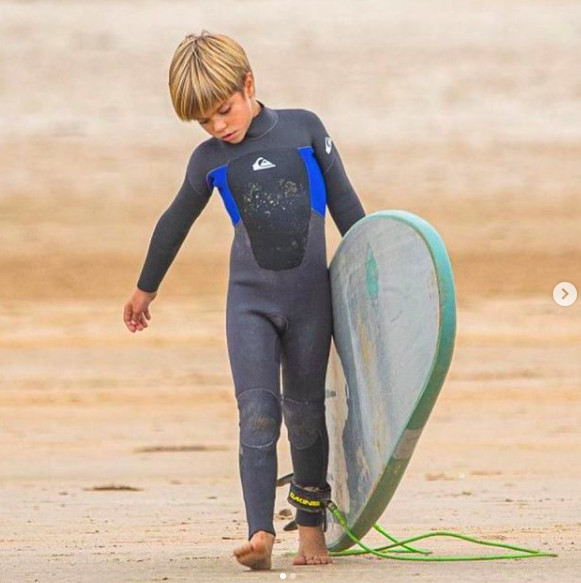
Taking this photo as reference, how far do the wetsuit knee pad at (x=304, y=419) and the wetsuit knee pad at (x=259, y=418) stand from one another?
0.15 metres

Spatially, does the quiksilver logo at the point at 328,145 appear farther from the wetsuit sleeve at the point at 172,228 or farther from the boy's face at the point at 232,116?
the wetsuit sleeve at the point at 172,228

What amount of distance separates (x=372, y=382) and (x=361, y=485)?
31cm

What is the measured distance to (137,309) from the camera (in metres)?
5.36

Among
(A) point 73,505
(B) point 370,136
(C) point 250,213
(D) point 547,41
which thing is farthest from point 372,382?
(D) point 547,41

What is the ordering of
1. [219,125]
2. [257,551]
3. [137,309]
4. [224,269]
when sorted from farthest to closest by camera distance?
[224,269], [137,309], [219,125], [257,551]

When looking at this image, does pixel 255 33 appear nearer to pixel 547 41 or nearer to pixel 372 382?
pixel 547 41

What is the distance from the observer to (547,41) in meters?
24.2

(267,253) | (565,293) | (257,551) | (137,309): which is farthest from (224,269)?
(257,551)

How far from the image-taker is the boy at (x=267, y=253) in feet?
16.4

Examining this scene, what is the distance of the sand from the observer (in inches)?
251

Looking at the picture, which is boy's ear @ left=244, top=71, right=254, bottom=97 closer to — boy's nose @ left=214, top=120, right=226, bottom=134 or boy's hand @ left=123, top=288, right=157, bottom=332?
boy's nose @ left=214, top=120, right=226, bottom=134

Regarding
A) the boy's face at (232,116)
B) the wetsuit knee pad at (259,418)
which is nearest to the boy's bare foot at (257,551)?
the wetsuit knee pad at (259,418)

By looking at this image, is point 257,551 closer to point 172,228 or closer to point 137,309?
point 137,309

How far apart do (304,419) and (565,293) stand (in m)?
10.6
